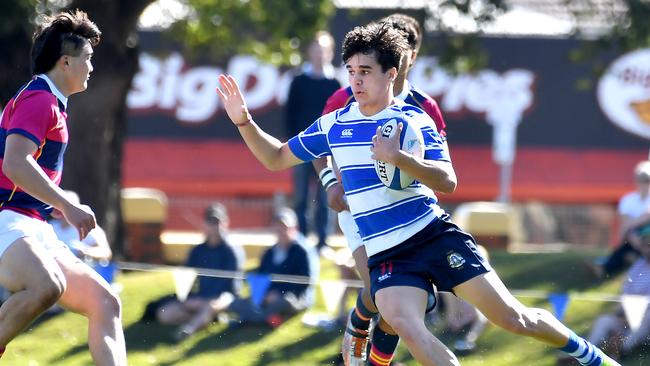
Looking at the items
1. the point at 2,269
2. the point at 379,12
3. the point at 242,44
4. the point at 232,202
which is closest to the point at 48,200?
the point at 2,269

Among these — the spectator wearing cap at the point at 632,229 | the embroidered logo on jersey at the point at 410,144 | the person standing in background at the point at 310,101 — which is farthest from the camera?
the person standing in background at the point at 310,101

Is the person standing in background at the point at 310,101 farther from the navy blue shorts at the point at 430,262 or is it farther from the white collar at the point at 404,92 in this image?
the navy blue shorts at the point at 430,262

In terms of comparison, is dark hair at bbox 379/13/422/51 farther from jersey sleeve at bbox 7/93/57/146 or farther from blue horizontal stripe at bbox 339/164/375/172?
jersey sleeve at bbox 7/93/57/146

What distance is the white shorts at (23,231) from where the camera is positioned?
6.21m

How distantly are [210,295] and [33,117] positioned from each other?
506cm

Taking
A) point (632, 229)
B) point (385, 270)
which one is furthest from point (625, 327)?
point (385, 270)

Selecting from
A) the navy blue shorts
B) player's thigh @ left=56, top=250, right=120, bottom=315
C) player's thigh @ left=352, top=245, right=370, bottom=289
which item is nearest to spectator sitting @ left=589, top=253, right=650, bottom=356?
player's thigh @ left=352, top=245, right=370, bottom=289

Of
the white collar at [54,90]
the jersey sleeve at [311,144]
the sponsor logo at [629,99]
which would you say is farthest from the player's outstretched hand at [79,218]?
the sponsor logo at [629,99]

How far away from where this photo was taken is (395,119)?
6.02 m

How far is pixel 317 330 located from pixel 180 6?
686cm

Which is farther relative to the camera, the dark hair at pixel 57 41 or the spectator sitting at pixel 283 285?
the spectator sitting at pixel 283 285

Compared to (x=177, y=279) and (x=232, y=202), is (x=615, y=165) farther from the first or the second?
(x=177, y=279)

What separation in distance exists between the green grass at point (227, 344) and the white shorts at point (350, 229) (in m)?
2.56

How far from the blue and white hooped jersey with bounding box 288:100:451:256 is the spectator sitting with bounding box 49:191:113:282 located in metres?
2.61
